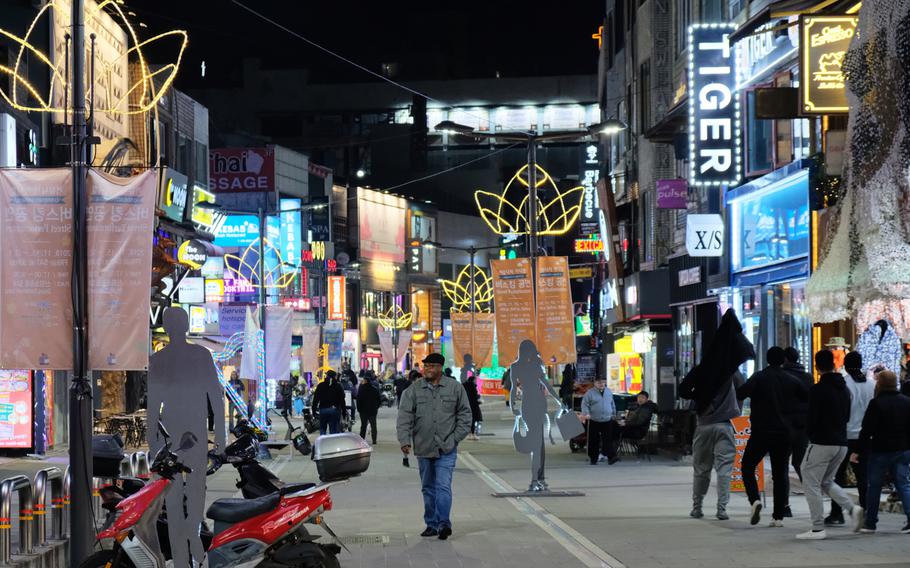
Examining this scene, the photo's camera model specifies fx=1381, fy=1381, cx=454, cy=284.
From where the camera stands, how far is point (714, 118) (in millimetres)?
27984

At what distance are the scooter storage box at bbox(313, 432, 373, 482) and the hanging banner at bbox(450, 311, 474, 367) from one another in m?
32.5

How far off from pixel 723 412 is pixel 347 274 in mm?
88716

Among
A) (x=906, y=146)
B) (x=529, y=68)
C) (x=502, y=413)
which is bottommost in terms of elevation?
(x=502, y=413)

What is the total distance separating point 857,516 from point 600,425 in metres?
12.9

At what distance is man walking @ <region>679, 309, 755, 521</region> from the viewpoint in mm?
16594

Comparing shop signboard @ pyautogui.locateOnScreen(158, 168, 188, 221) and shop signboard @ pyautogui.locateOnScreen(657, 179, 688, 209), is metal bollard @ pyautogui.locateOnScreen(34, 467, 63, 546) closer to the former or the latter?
shop signboard @ pyautogui.locateOnScreen(657, 179, 688, 209)

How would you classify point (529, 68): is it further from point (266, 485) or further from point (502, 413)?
point (266, 485)

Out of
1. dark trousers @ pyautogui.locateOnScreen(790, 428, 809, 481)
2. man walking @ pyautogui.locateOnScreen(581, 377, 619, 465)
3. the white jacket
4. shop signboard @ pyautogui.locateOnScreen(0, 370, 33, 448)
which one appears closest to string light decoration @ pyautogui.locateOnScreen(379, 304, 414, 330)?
shop signboard @ pyautogui.locateOnScreen(0, 370, 33, 448)

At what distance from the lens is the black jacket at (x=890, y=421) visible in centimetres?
1455

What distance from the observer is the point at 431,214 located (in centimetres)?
11812

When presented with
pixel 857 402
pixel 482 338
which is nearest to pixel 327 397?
pixel 857 402

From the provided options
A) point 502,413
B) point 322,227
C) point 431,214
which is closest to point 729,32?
point 502,413

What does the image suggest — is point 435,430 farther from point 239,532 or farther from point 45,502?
point 239,532

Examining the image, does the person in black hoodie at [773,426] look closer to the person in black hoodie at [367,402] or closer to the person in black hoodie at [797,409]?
the person in black hoodie at [797,409]
